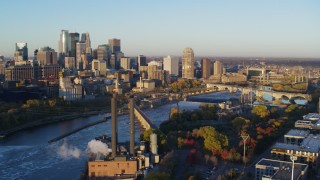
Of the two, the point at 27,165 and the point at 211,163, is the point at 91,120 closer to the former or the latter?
the point at 27,165

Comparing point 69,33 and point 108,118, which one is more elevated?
point 69,33

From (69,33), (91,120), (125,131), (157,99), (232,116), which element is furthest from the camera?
(69,33)

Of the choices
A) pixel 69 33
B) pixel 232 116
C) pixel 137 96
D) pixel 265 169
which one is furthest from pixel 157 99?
pixel 69 33

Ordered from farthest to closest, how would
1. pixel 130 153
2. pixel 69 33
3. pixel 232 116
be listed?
pixel 69 33 → pixel 232 116 → pixel 130 153

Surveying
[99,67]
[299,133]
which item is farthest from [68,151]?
[99,67]

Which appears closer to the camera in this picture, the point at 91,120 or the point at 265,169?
the point at 265,169

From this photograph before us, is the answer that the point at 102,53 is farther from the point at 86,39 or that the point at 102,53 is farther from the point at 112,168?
the point at 112,168

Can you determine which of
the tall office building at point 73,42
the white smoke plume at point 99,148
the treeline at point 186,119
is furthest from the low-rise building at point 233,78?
the white smoke plume at point 99,148
